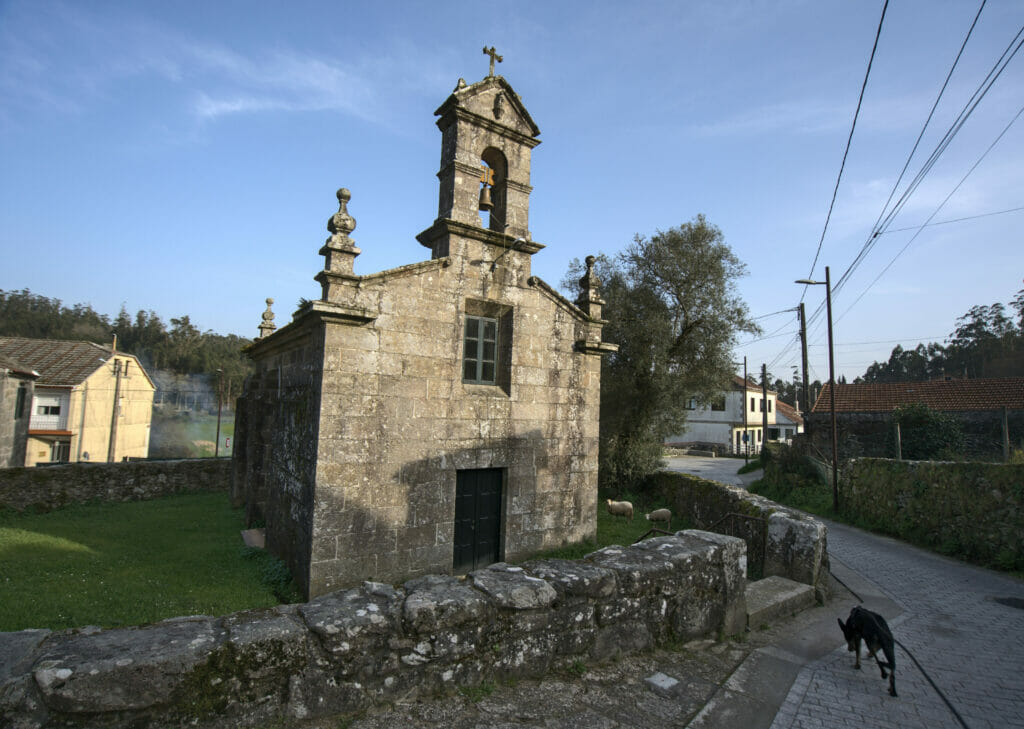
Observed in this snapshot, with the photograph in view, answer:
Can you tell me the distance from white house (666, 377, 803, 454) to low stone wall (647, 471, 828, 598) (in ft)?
112

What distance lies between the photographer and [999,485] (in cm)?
1073

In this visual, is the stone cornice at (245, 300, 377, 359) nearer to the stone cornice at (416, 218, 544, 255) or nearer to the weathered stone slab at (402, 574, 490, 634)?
the stone cornice at (416, 218, 544, 255)

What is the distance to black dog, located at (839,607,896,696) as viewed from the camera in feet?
15.8

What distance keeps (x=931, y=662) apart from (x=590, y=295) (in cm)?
747

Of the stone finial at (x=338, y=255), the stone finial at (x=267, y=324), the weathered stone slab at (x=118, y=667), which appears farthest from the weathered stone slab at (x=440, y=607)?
the stone finial at (x=267, y=324)

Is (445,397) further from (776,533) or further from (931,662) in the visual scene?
(931,662)

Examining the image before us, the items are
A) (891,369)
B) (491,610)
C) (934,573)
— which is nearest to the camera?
(491,610)

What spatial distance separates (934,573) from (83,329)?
86.2m

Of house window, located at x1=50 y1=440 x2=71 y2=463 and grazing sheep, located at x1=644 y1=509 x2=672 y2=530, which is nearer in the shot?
grazing sheep, located at x1=644 y1=509 x2=672 y2=530

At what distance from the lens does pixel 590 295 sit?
34.1 ft

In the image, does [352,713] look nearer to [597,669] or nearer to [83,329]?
[597,669]

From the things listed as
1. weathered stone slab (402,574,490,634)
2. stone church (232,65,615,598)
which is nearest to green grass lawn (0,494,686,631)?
stone church (232,65,615,598)

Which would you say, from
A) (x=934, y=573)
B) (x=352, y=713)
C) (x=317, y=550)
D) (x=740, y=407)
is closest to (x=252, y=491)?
(x=317, y=550)

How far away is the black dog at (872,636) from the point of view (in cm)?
482
